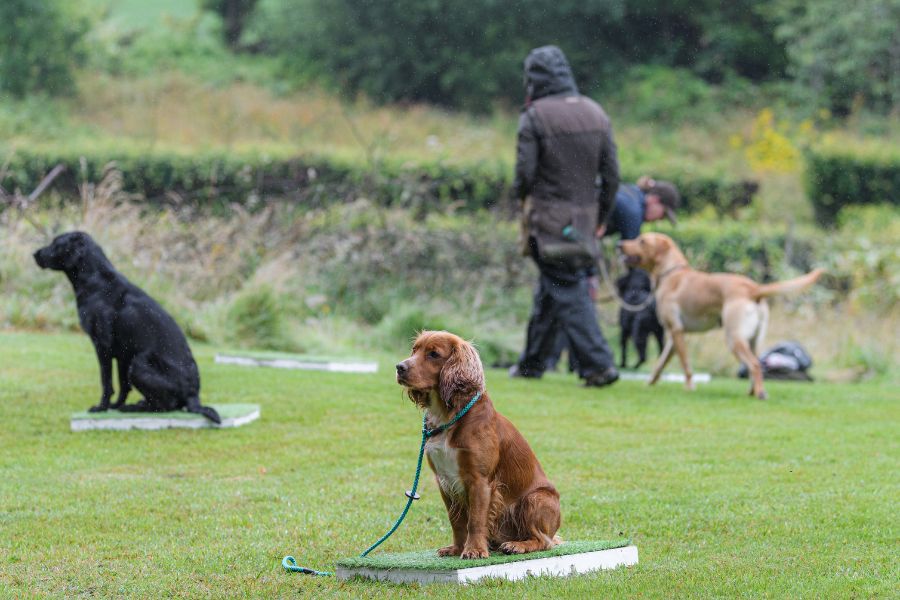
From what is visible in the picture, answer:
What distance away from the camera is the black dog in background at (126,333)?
7934 millimetres

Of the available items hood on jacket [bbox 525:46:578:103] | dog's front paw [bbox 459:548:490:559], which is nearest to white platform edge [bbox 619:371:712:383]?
hood on jacket [bbox 525:46:578:103]

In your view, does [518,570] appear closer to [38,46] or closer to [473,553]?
[473,553]

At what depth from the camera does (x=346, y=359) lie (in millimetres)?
11594

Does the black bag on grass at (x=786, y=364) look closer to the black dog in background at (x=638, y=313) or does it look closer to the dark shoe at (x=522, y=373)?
the black dog in background at (x=638, y=313)

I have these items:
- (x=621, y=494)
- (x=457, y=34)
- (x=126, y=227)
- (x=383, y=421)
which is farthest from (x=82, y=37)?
(x=621, y=494)

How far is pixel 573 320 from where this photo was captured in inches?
410

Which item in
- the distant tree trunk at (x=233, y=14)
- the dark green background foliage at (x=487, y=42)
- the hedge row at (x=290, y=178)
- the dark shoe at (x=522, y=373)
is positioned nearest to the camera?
the dark shoe at (x=522, y=373)

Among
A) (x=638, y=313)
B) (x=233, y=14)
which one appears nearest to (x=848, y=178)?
(x=638, y=313)

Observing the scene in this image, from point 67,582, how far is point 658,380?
26.1 ft

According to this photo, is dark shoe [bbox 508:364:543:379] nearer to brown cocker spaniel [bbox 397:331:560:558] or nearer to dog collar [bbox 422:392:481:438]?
brown cocker spaniel [bbox 397:331:560:558]

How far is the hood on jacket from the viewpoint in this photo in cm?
1068

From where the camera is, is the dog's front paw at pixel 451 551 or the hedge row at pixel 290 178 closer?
the dog's front paw at pixel 451 551

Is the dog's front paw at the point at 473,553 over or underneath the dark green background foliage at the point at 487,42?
underneath

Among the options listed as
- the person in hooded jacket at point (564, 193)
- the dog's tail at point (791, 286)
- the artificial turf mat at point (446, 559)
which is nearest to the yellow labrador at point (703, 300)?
the dog's tail at point (791, 286)
